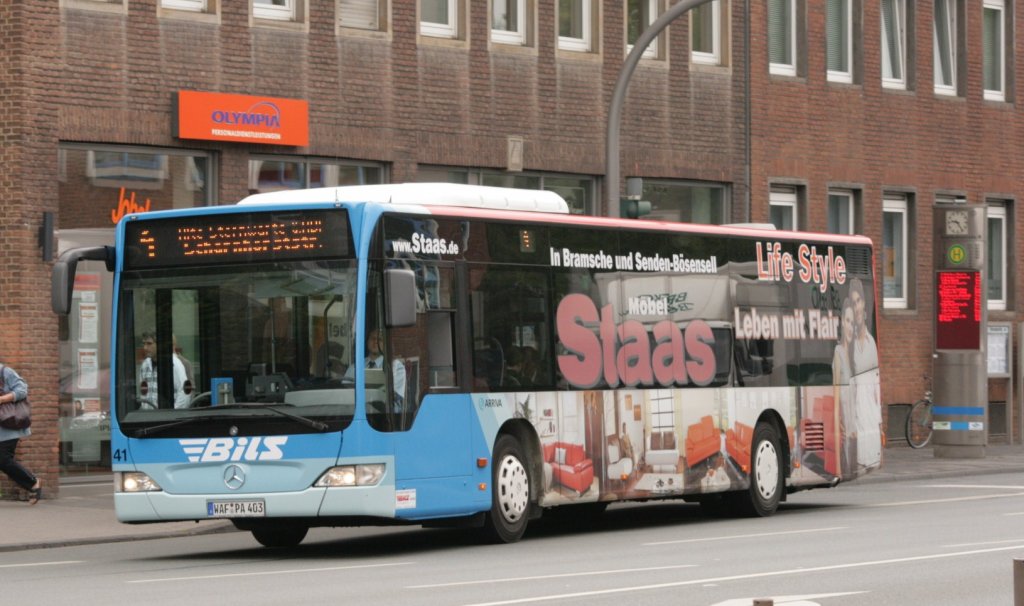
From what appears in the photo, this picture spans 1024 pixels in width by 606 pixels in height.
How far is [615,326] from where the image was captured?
19.6 meters

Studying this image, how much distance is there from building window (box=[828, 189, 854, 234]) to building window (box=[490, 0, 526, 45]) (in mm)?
8109

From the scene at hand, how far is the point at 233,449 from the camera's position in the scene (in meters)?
16.6

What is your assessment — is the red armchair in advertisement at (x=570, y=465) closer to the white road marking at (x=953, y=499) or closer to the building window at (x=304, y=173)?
the white road marking at (x=953, y=499)

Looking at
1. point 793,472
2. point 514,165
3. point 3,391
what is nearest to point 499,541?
point 793,472

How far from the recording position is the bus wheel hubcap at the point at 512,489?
17859 mm

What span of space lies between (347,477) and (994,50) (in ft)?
86.0

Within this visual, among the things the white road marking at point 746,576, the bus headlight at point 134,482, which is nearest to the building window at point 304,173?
the bus headlight at point 134,482

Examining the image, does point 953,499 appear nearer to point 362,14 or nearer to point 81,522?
point 81,522

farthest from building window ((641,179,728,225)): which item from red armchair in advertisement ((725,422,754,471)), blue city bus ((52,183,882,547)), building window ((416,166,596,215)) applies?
blue city bus ((52,183,882,547))

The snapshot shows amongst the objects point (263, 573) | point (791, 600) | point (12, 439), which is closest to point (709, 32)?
point (12, 439)

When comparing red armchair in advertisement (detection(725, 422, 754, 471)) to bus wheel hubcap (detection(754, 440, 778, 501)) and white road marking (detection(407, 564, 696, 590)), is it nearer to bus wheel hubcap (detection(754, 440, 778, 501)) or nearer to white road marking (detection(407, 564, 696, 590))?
bus wheel hubcap (detection(754, 440, 778, 501))

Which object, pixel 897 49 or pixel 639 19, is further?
pixel 897 49

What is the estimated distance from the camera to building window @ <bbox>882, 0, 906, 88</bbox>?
3734 cm

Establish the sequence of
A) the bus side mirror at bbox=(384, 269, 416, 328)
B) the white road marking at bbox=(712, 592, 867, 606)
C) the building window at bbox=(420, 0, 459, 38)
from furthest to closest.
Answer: the building window at bbox=(420, 0, 459, 38)
the bus side mirror at bbox=(384, 269, 416, 328)
the white road marking at bbox=(712, 592, 867, 606)
